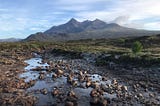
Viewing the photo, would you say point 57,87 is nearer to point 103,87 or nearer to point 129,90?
point 103,87

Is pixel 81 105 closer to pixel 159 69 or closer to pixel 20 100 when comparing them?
pixel 20 100

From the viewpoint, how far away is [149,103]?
37250mm

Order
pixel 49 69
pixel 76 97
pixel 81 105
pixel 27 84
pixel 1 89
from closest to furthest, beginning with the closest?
pixel 81 105, pixel 76 97, pixel 1 89, pixel 27 84, pixel 49 69

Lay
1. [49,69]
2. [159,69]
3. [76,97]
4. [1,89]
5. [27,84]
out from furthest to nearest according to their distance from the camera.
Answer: [49,69], [159,69], [27,84], [1,89], [76,97]

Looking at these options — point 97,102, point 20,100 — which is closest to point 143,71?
point 97,102

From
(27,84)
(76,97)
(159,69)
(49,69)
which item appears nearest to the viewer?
(76,97)

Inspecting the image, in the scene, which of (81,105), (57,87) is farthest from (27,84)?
(81,105)

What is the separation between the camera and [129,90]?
147 feet

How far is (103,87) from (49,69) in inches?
976

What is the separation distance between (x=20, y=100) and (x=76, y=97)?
7352mm

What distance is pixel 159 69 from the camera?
5797 cm

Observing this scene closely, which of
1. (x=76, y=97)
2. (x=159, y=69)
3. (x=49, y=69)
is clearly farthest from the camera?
(x=49, y=69)

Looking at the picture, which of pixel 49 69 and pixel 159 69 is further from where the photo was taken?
pixel 49 69

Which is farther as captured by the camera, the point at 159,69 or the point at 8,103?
the point at 159,69
